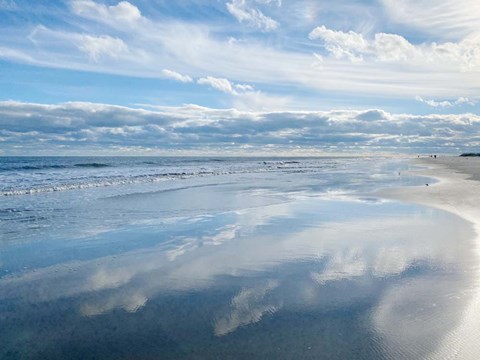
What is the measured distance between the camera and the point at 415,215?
12766 millimetres

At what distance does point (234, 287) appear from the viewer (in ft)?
20.0

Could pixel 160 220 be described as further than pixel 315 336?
Yes

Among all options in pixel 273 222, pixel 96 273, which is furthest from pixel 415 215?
pixel 96 273

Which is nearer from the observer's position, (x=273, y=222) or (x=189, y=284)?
(x=189, y=284)

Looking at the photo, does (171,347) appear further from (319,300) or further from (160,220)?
(160,220)

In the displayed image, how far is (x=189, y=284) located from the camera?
626 cm

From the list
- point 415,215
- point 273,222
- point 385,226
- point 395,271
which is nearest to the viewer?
point 395,271

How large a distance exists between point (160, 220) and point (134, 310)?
23.6ft

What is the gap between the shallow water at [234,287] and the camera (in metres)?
4.29

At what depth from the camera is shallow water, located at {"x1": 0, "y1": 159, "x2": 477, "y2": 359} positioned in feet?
14.1

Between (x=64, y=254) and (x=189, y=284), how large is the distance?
359 centimetres

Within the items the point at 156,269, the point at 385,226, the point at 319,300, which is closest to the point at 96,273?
the point at 156,269

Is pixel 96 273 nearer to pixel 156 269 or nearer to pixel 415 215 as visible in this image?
pixel 156 269

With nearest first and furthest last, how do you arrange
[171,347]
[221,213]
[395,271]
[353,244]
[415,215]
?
[171,347]
[395,271]
[353,244]
[415,215]
[221,213]
